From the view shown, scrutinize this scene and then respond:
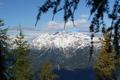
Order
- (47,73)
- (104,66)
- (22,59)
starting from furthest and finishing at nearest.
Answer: (47,73)
(22,59)
(104,66)

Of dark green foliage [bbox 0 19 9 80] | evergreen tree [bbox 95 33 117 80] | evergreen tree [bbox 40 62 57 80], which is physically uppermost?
dark green foliage [bbox 0 19 9 80]

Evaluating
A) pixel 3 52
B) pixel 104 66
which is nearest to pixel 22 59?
pixel 104 66

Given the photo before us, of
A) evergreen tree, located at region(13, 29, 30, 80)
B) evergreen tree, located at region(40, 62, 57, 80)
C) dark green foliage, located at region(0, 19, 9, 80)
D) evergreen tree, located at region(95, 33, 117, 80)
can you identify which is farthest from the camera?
evergreen tree, located at region(40, 62, 57, 80)

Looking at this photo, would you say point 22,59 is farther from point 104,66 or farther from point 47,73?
point 104,66

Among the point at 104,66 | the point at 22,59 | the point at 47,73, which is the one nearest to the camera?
the point at 104,66

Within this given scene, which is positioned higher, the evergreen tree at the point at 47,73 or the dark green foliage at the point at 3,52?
the dark green foliage at the point at 3,52

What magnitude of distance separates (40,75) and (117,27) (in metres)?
87.1

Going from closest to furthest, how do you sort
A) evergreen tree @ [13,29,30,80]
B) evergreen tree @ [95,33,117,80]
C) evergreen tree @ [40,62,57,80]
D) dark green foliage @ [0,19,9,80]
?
dark green foliage @ [0,19,9,80], evergreen tree @ [95,33,117,80], evergreen tree @ [13,29,30,80], evergreen tree @ [40,62,57,80]

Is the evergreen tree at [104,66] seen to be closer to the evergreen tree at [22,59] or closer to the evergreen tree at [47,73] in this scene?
the evergreen tree at [22,59]

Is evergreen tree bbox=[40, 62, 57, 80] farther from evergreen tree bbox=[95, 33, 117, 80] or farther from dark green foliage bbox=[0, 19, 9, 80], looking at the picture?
dark green foliage bbox=[0, 19, 9, 80]

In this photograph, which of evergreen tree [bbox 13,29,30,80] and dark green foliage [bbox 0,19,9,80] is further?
evergreen tree [bbox 13,29,30,80]

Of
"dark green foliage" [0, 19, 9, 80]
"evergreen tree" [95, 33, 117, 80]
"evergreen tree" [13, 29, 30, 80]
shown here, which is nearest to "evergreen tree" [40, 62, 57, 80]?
"evergreen tree" [13, 29, 30, 80]

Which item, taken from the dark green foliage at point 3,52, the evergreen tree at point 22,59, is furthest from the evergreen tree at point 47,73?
the dark green foliage at point 3,52

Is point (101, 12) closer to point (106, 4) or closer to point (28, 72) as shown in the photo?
point (106, 4)
